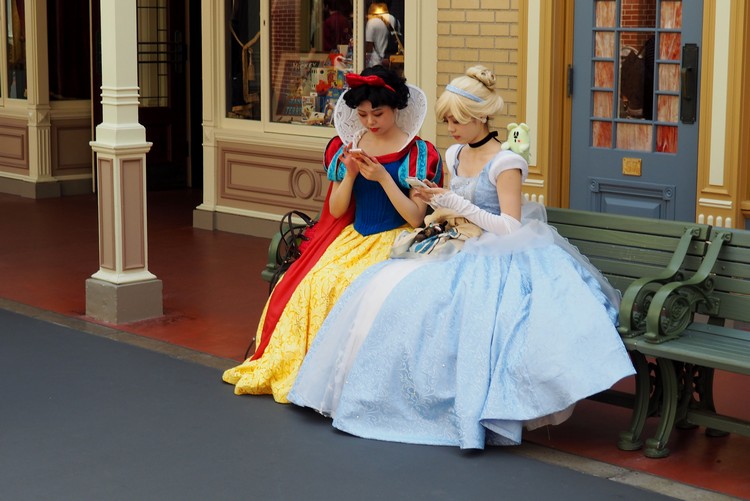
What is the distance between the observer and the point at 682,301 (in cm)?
497

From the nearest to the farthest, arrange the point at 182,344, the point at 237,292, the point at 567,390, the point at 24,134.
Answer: the point at 567,390
the point at 182,344
the point at 237,292
the point at 24,134

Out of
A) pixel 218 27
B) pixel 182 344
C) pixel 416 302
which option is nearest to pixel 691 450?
pixel 416 302

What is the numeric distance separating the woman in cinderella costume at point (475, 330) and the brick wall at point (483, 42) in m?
2.56

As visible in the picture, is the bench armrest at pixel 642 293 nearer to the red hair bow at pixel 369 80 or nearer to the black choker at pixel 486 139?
the black choker at pixel 486 139

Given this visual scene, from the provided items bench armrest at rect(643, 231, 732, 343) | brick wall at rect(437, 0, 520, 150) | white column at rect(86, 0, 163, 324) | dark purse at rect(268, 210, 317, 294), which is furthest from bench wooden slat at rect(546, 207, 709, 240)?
white column at rect(86, 0, 163, 324)

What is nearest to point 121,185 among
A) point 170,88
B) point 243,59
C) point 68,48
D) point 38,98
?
point 243,59

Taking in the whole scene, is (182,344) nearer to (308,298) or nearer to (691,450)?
(308,298)

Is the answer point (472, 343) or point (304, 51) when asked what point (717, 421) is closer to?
point (472, 343)

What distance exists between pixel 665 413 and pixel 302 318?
1639mm

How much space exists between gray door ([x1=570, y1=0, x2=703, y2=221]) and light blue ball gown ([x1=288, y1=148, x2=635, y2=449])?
82.3 inches

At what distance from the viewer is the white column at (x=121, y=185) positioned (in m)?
7.14

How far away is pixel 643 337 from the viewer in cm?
487

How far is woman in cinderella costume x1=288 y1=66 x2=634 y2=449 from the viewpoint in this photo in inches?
191

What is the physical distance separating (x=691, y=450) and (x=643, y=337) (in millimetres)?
537
